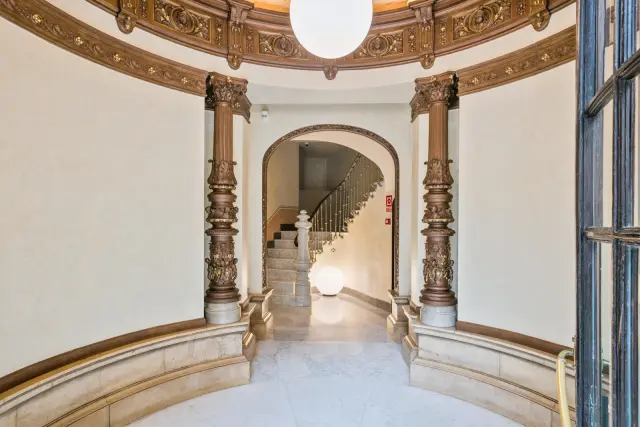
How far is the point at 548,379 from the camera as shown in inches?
95.9

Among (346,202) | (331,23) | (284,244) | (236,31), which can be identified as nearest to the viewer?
(331,23)

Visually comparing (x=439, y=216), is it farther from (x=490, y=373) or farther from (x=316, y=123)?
(x=316, y=123)

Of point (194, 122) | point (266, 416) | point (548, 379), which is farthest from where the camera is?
point (194, 122)

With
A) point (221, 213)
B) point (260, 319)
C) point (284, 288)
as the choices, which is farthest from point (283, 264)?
point (221, 213)

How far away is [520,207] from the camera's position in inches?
106

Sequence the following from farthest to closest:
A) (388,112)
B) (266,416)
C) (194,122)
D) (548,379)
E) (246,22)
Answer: (388,112), (246,22), (194,122), (266,416), (548,379)

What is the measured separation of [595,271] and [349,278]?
20.4ft

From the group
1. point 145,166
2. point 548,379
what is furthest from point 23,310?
point 548,379

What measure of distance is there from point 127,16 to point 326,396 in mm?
3007

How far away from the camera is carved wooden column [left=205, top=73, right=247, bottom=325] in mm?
3166

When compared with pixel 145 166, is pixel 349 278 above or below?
below

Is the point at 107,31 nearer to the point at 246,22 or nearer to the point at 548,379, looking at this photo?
the point at 246,22

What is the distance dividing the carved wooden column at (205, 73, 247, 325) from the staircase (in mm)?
3148

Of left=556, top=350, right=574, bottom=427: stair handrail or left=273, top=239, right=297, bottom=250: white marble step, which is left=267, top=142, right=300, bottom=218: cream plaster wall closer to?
left=273, top=239, right=297, bottom=250: white marble step
